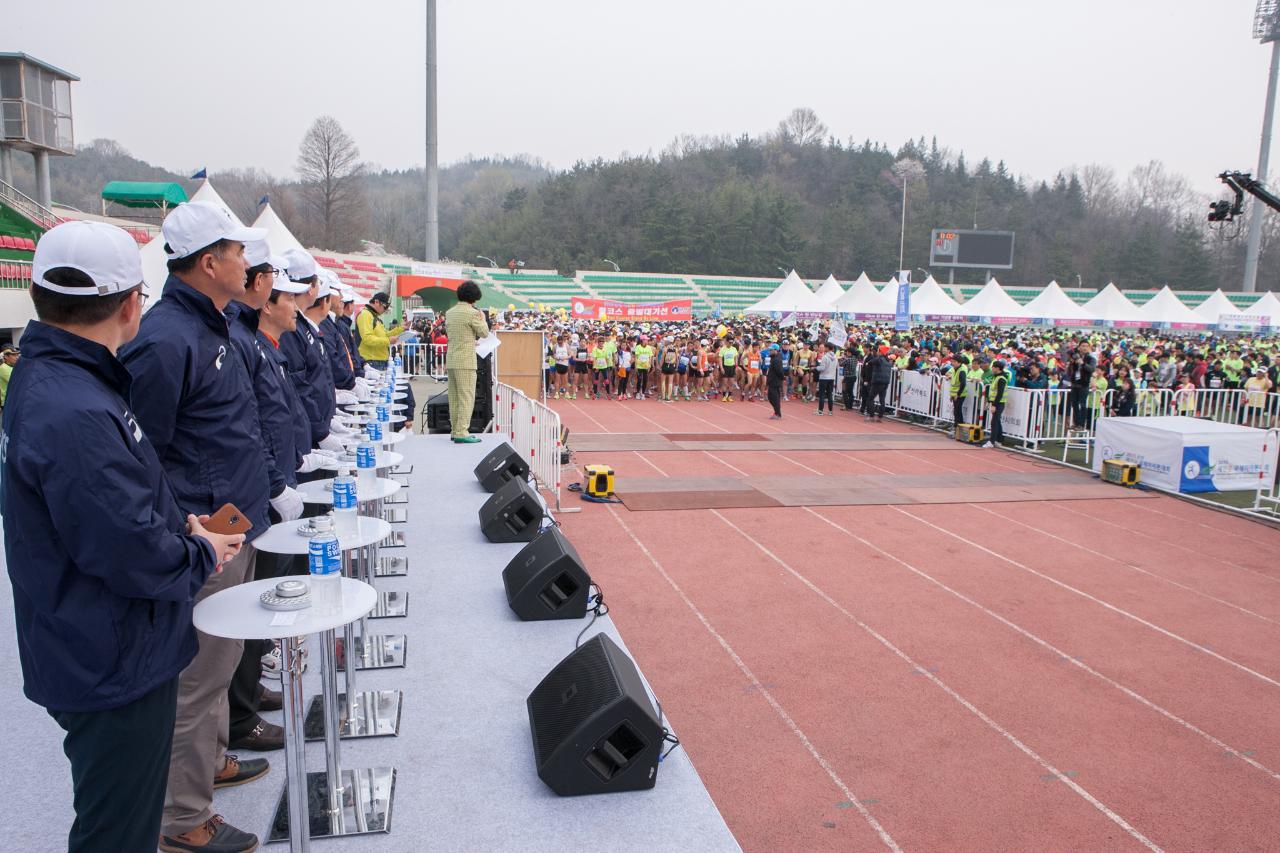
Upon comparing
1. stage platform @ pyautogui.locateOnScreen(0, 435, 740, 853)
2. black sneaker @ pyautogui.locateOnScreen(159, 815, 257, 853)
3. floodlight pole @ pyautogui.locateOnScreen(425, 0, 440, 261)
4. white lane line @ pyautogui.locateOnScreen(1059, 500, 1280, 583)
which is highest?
floodlight pole @ pyautogui.locateOnScreen(425, 0, 440, 261)

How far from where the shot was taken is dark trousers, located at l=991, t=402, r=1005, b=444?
1600 cm

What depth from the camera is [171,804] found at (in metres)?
2.72

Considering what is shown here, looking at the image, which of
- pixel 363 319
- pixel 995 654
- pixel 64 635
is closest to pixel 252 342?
pixel 64 635

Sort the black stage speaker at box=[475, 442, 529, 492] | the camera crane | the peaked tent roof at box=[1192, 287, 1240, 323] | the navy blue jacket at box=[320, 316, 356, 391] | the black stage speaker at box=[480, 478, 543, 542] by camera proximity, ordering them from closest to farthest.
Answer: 1. the black stage speaker at box=[480, 478, 543, 542]
2. the navy blue jacket at box=[320, 316, 356, 391]
3. the black stage speaker at box=[475, 442, 529, 492]
4. the camera crane
5. the peaked tent roof at box=[1192, 287, 1240, 323]

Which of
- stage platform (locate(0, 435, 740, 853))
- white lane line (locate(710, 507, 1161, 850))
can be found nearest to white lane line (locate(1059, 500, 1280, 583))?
white lane line (locate(710, 507, 1161, 850))

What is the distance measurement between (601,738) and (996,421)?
582 inches

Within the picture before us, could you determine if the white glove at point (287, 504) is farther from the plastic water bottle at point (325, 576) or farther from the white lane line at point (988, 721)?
the white lane line at point (988, 721)

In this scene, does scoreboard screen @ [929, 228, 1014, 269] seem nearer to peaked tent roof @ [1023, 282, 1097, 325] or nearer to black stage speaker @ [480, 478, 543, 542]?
peaked tent roof @ [1023, 282, 1097, 325]

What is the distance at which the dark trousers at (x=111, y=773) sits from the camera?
212cm

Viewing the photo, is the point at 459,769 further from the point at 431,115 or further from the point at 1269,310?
the point at 1269,310

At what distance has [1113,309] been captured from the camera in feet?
115

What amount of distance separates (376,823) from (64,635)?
148 cm

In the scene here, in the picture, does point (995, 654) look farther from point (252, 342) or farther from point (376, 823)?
point (252, 342)

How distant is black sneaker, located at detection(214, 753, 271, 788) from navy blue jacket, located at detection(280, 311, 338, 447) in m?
2.55
